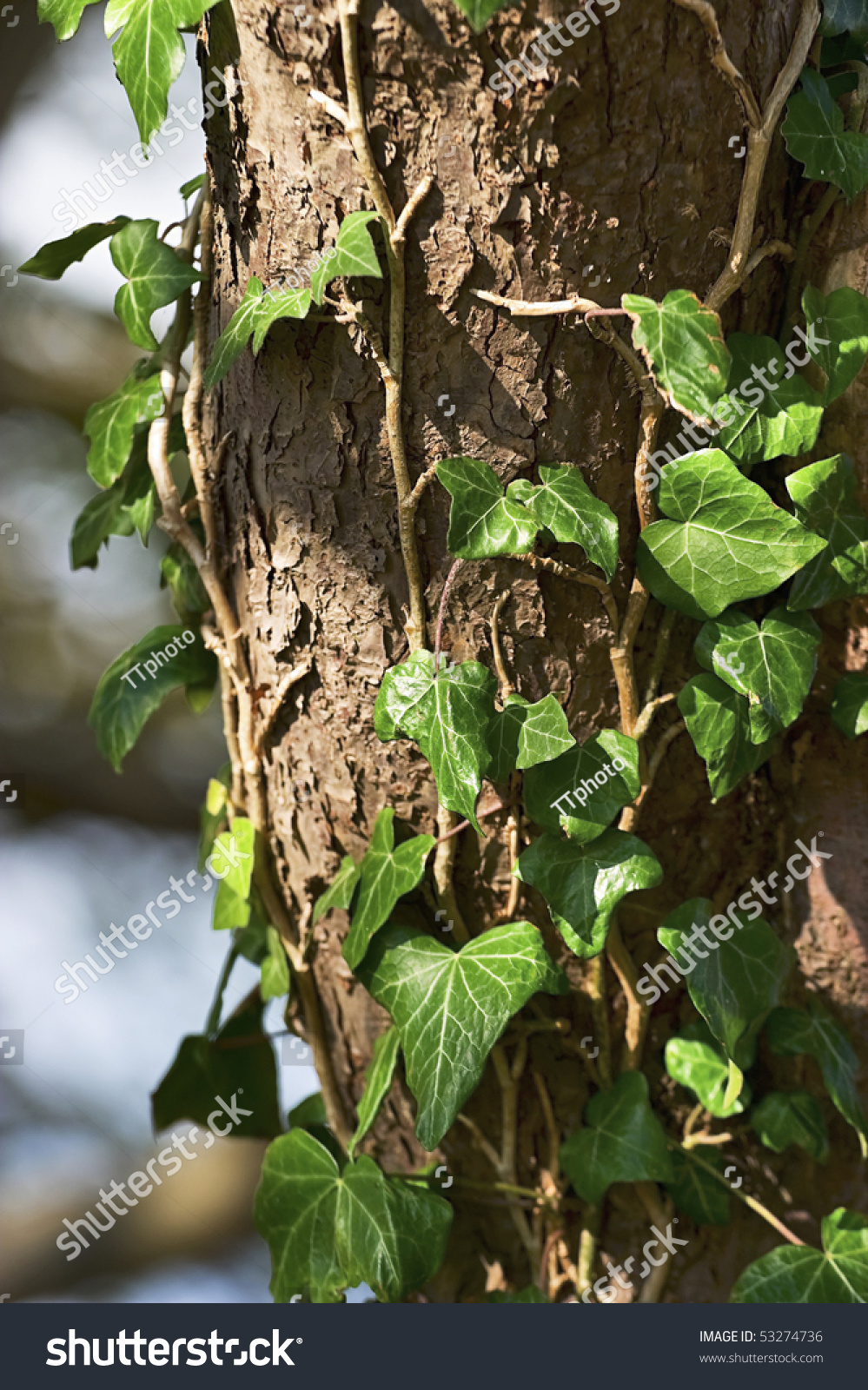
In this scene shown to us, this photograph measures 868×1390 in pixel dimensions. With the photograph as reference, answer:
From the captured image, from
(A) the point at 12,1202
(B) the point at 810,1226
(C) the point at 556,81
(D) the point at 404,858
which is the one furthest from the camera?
(A) the point at 12,1202

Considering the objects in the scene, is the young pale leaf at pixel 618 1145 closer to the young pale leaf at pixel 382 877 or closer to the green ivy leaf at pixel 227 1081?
the young pale leaf at pixel 382 877

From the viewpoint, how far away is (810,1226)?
28.1 inches

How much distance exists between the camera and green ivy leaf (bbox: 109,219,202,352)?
63 centimetres

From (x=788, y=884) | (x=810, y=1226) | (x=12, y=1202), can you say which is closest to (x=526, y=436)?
(x=788, y=884)

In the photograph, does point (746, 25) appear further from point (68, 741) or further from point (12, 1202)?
point (12, 1202)

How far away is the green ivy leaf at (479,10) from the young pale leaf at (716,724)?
0.36 m

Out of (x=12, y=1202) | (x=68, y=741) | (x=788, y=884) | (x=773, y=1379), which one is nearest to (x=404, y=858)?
(x=788, y=884)

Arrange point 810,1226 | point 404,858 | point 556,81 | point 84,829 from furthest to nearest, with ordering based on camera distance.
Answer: point 84,829, point 810,1226, point 404,858, point 556,81

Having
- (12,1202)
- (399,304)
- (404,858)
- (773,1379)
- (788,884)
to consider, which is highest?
(399,304)

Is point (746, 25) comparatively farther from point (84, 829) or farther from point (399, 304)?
point (84, 829)

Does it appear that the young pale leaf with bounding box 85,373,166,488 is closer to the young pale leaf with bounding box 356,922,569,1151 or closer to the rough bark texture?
the rough bark texture

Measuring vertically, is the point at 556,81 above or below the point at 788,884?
above

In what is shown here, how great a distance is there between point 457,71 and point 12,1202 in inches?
71.5

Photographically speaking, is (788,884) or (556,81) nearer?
(556,81)
